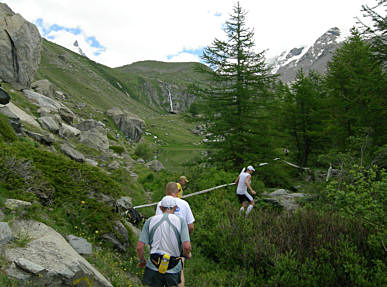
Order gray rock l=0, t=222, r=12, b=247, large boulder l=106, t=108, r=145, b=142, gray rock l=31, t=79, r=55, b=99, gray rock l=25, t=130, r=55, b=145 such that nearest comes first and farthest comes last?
gray rock l=0, t=222, r=12, b=247 → gray rock l=25, t=130, r=55, b=145 → gray rock l=31, t=79, r=55, b=99 → large boulder l=106, t=108, r=145, b=142

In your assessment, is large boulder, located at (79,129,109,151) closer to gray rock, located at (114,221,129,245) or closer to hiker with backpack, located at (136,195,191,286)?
gray rock, located at (114,221,129,245)

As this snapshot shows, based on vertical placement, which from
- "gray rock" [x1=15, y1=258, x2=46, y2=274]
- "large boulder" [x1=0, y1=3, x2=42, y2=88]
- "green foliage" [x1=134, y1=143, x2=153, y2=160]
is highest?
"large boulder" [x1=0, y1=3, x2=42, y2=88]

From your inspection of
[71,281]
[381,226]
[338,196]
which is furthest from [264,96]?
[71,281]

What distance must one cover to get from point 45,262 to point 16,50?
24571mm

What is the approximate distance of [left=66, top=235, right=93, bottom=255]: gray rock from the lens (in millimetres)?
5004

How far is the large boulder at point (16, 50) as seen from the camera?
2152cm

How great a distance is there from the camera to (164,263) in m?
3.96

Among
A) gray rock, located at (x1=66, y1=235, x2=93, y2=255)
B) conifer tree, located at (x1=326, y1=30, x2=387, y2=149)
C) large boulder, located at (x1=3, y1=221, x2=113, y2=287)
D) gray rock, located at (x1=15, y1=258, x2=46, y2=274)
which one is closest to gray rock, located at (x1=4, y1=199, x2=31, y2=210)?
large boulder, located at (x1=3, y1=221, x2=113, y2=287)

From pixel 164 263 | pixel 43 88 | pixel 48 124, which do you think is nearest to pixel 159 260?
pixel 164 263

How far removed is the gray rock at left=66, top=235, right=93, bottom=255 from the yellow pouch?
1878mm

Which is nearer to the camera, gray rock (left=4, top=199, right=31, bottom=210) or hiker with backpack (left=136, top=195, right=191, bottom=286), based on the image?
hiker with backpack (left=136, top=195, right=191, bottom=286)

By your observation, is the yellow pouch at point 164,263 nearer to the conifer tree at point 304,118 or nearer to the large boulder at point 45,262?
the large boulder at point 45,262

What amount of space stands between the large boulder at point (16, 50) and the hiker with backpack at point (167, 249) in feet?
76.6

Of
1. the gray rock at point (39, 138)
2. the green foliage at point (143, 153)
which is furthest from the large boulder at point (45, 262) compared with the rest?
the green foliage at point (143, 153)
